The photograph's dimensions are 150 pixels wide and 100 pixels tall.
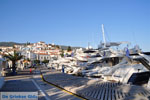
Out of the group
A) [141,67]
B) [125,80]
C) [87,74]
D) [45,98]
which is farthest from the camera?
[87,74]

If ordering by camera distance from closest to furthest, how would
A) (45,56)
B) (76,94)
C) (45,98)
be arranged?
1. (45,98)
2. (76,94)
3. (45,56)

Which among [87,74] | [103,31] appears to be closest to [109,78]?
[87,74]

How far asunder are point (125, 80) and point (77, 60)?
771 inches

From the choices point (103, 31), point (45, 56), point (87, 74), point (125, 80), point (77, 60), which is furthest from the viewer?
point (45, 56)

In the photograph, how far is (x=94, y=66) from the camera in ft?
105

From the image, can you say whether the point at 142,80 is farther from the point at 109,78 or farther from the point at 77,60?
the point at 77,60

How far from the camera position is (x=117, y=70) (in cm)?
2009

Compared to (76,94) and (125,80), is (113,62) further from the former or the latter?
(76,94)

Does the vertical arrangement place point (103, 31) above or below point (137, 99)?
above

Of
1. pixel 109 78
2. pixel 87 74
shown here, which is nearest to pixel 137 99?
pixel 109 78

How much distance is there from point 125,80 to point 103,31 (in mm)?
28891

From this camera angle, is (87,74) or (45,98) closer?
(45,98)

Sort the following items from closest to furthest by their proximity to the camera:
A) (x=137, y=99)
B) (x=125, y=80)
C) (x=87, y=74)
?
(x=137, y=99) → (x=125, y=80) → (x=87, y=74)

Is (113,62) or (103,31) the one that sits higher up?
(103,31)
